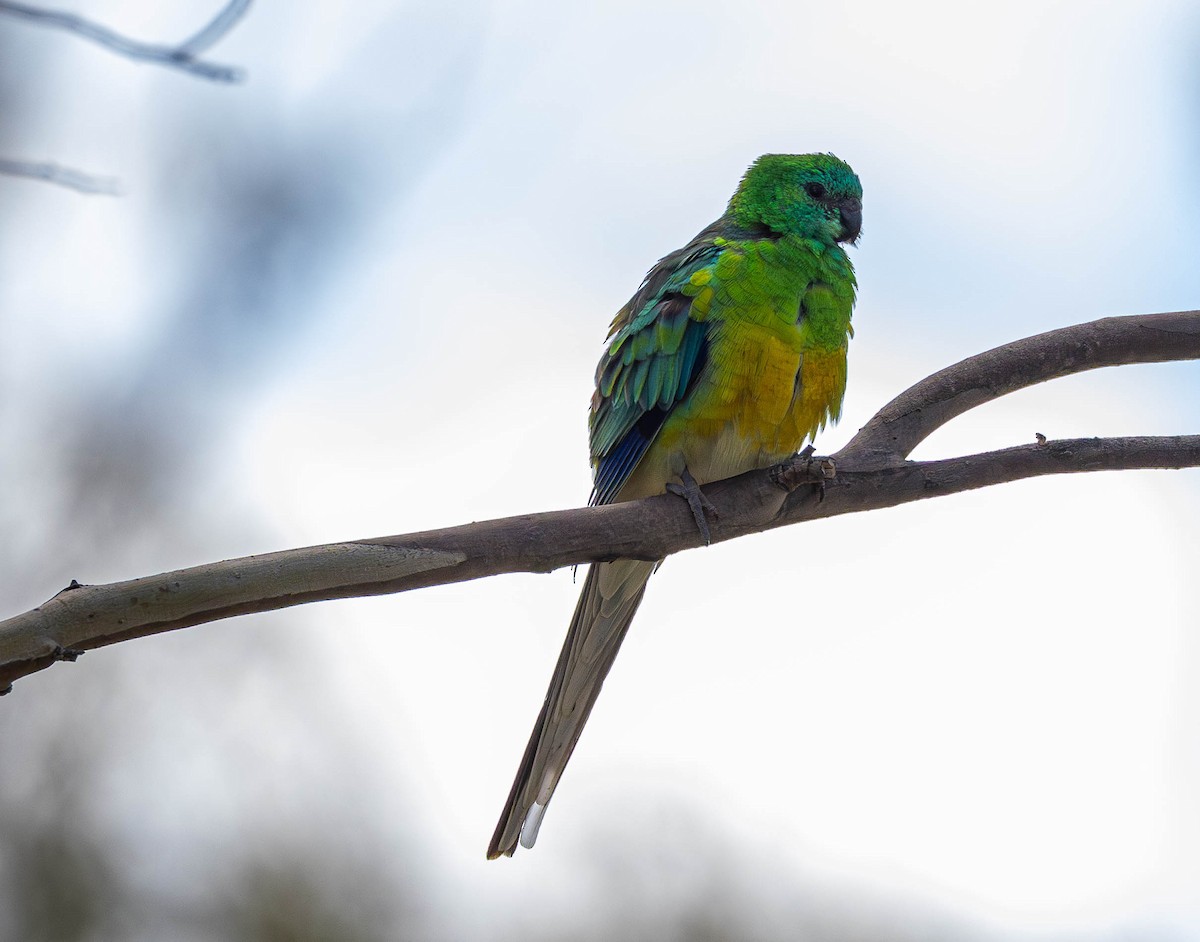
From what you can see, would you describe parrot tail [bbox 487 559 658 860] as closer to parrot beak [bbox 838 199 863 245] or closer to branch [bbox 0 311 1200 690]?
branch [bbox 0 311 1200 690]

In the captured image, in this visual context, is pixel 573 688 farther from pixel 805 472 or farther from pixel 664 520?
pixel 805 472

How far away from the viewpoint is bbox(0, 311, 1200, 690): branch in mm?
2820

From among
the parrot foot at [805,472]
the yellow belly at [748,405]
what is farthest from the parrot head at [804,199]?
the parrot foot at [805,472]

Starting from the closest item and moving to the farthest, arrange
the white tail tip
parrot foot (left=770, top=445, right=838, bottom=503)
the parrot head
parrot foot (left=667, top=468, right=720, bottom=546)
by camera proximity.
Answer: parrot foot (left=770, top=445, right=838, bottom=503) < parrot foot (left=667, top=468, right=720, bottom=546) < the white tail tip < the parrot head

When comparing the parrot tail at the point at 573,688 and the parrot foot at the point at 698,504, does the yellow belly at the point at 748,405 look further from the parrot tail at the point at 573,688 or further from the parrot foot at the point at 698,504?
the parrot tail at the point at 573,688

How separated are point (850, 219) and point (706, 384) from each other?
111cm

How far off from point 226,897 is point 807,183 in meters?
6.93

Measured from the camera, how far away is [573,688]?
14.5 feet

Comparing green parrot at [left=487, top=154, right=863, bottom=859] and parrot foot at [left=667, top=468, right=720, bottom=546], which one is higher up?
green parrot at [left=487, top=154, right=863, bottom=859]

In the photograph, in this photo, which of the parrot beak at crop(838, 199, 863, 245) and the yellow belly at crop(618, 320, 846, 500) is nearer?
the yellow belly at crop(618, 320, 846, 500)

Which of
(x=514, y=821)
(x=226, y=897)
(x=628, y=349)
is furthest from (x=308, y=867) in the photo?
(x=628, y=349)

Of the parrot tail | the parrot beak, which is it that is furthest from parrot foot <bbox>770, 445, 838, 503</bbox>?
the parrot beak

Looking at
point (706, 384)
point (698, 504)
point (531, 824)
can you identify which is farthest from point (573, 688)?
point (706, 384)

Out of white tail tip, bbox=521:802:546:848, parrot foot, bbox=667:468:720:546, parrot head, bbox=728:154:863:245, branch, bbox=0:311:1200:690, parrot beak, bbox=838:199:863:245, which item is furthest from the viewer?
parrot beak, bbox=838:199:863:245
